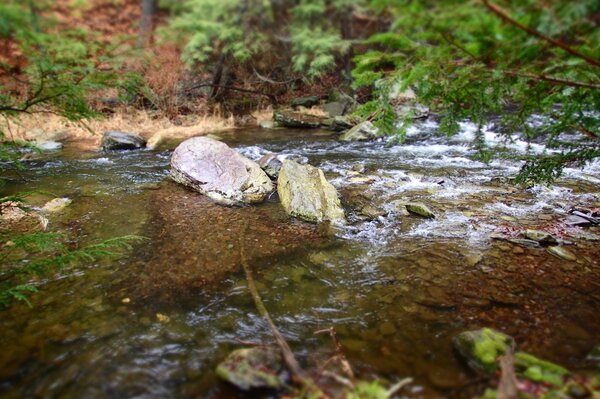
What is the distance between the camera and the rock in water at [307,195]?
18.5 ft

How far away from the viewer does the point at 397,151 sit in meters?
10.0

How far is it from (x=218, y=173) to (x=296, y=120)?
24.4 ft

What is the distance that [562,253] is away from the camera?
168 inches

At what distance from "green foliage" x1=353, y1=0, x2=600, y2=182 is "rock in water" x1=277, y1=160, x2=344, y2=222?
2022 millimetres

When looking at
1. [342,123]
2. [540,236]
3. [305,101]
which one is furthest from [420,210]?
[305,101]

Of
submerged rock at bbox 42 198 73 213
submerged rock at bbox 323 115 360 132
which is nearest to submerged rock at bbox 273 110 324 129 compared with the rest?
submerged rock at bbox 323 115 360 132

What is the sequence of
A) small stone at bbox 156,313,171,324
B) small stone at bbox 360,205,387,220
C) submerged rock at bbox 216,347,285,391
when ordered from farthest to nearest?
small stone at bbox 360,205,387,220 < small stone at bbox 156,313,171,324 < submerged rock at bbox 216,347,285,391

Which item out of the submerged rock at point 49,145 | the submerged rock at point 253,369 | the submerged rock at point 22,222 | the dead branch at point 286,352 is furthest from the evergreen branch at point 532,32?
the submerged rock at point 49,145

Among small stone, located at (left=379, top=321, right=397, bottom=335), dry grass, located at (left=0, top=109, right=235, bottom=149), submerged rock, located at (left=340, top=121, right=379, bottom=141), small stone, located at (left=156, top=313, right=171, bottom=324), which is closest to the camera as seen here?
small stone, located at (left=379, top=321, right=397, bottom=335)

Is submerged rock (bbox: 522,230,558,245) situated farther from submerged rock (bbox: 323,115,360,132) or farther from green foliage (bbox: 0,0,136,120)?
submerged rock (bbox: 323,115,360,132)

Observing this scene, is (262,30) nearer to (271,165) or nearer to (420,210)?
(271,165)

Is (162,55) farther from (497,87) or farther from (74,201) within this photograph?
(497,87)

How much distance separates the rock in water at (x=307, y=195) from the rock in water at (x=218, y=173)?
52cm

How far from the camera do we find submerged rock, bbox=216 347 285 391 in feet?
8.24
